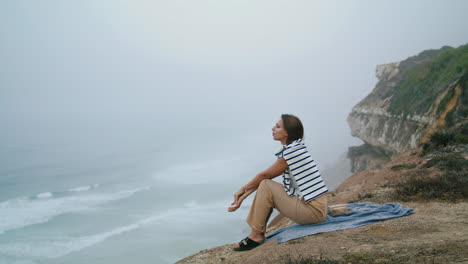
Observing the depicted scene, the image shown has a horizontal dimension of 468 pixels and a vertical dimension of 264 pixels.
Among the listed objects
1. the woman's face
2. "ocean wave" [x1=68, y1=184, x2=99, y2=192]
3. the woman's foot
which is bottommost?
the woman's foot

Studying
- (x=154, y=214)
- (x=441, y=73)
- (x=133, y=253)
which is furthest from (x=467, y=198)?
(x=154, y=214)

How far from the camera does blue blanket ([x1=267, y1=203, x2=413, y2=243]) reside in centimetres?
503

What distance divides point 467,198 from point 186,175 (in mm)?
62462

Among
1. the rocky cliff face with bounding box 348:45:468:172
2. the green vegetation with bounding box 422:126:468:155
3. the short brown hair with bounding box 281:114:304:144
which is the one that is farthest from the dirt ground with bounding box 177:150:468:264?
the rocky cliff face with bounding box 348:45:468:172

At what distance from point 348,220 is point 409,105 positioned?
85.7 ft

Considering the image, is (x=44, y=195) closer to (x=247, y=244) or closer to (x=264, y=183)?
(x=247, y=244)

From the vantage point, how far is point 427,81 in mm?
28719

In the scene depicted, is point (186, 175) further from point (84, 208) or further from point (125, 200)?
point (84, 208)

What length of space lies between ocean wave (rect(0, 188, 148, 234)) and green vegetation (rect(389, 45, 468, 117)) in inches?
1519

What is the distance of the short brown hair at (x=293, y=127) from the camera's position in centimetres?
472

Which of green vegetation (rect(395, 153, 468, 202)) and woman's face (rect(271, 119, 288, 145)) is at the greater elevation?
woman's face (rect(271, 119, 288, 145))

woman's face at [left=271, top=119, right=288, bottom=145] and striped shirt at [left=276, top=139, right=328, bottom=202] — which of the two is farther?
woman's face at [left=271, top=119, right=288, bottom=145]

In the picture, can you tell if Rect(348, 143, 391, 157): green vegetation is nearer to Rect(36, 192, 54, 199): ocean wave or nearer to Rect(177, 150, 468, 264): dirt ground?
Rect(177, 150, 468, 264): dirt ground

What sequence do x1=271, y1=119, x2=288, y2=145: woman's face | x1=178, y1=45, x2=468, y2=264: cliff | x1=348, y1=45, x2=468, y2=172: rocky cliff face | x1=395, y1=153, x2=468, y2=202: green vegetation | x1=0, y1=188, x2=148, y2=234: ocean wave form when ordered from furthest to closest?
x1=0, y1=188, x2=148, y2=234: ocean wave < x1=348, y1=45, x2=468, y2=172: rocky cliff face < x1=395, y1=153, x2=468, y2=202: green vegetation < x1=271, y1=119, x2=288, y2=145: woman's face < x1=178, y1=45, x2=468, y2=264: cliff
